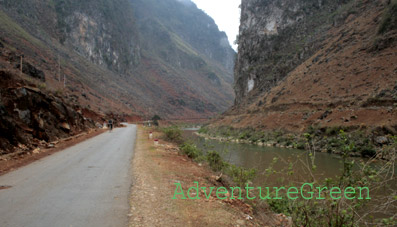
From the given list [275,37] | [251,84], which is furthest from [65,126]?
[275,37]

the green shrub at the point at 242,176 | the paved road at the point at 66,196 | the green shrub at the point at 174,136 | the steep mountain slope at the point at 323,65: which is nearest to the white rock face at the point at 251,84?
the steep mountain slope at the point at 323,65

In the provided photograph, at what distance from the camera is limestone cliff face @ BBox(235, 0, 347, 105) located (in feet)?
169

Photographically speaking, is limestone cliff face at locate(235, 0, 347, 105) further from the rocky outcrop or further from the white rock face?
the rocky outcrop

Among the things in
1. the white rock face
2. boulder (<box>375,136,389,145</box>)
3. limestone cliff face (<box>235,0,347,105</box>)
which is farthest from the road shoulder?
the white rock face

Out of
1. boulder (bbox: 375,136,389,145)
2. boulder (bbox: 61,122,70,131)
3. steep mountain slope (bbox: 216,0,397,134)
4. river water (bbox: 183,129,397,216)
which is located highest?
steep mountain slope (bbox: 216,0,397,134)

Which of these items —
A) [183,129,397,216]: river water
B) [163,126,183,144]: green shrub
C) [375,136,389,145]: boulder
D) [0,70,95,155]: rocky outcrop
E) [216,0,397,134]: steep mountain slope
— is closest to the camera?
[183,129,397,216]: river water

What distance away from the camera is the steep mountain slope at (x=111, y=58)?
177 ft

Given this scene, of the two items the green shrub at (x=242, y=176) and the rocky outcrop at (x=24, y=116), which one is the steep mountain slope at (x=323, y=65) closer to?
the green shrub at (x=242, y=176)

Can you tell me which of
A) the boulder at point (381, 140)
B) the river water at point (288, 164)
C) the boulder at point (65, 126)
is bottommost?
the river water at point (288, 164)

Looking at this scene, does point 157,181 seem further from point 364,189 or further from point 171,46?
point 171,46

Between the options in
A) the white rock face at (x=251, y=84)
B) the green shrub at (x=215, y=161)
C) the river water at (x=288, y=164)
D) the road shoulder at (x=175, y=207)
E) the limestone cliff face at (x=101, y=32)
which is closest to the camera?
the road shoulder at (x=175, y=207)

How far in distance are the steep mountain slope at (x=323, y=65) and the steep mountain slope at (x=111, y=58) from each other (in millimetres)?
27646

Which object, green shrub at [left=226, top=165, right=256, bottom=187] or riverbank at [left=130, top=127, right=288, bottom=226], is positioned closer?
riverbank at [left=130, top=127, right=288, bottom=226]

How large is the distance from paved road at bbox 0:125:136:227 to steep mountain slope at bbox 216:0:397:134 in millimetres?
13830
